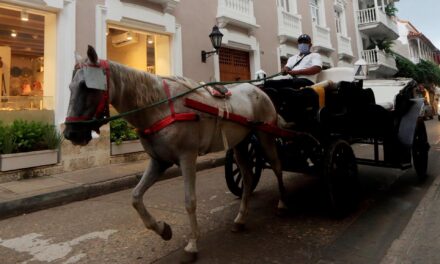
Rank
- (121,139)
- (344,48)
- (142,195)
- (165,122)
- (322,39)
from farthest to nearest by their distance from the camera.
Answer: (344,48), (322,39), (121,139), (142,195), (165,122)

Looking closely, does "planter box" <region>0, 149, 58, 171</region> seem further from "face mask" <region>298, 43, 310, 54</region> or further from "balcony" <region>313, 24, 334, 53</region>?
"balcony" <region>313, 24, 334, 53</region>

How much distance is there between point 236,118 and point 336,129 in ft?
5.83

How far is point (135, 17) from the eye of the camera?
8.29m

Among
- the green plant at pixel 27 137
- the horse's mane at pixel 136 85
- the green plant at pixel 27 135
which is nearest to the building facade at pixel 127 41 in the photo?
the green plant at pixel 27 137

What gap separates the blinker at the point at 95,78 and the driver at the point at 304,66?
2.43 metres

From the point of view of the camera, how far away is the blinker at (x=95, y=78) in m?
2.35

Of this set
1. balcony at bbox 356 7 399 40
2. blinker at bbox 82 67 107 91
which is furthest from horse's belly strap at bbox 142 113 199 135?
balcony at bbox 356 7 399 40

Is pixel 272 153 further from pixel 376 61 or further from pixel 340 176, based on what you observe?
pixel 376 61

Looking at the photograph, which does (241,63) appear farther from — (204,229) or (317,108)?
(204,229)

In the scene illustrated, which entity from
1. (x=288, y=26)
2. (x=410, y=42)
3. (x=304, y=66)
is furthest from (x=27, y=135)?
(x=410, y=42)

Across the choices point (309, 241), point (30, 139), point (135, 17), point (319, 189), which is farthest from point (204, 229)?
point (135, 17)

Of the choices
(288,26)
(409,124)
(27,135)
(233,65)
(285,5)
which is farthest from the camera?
(285,5)

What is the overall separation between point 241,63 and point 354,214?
856 centimetres

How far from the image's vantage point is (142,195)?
2840 mm
